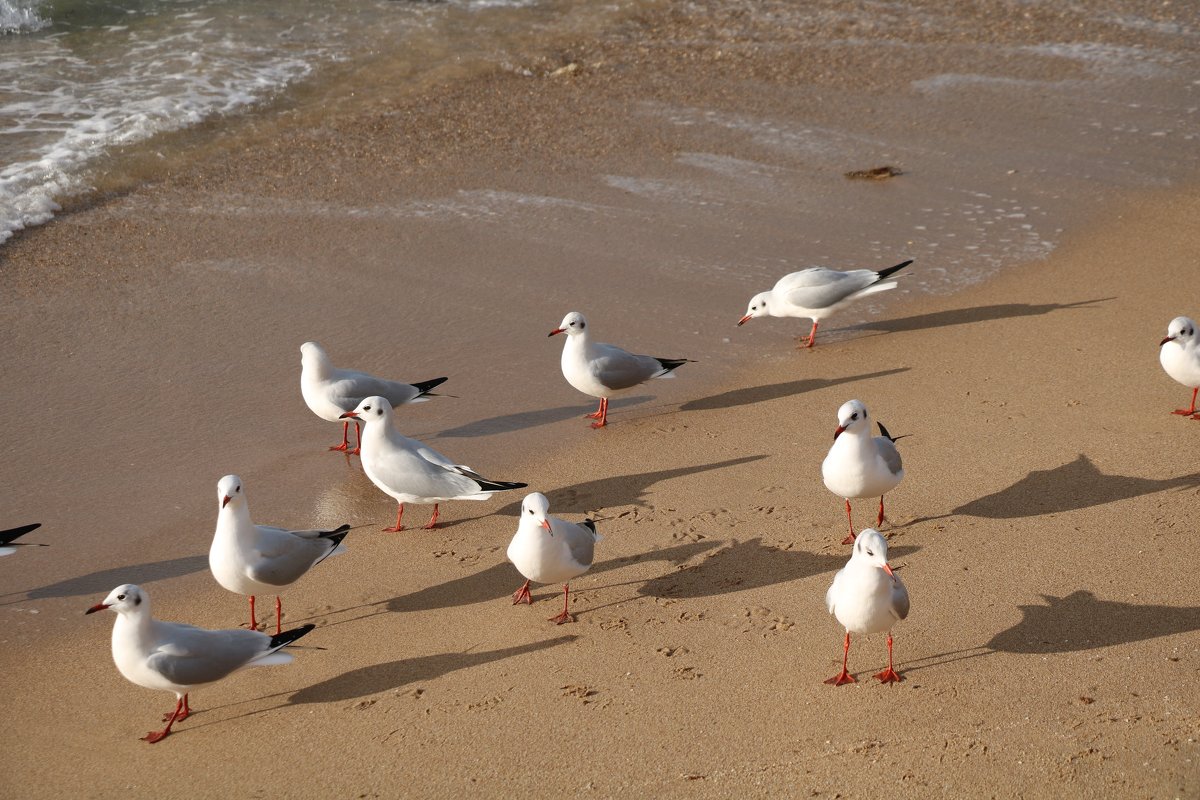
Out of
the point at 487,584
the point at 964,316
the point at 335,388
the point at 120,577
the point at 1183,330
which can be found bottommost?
the point at 487,584

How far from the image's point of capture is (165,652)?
4988mm

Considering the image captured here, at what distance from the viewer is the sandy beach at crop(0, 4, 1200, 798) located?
491 centimetres

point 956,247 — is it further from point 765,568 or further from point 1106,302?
point 765,568

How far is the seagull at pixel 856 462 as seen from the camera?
19.7 feet

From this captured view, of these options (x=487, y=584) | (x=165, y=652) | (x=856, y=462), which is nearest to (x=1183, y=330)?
(x=856, y=462)

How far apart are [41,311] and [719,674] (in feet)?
17.6

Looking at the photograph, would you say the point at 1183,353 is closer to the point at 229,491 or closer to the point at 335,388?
the point at 335,388

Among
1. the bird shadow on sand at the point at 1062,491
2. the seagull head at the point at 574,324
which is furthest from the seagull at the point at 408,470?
the bird shadow on sand at the point at 1062,491

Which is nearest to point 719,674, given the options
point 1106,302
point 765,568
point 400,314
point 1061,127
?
point 765,568

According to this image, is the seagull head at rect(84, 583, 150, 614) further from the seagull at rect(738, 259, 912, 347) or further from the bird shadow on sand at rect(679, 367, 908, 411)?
the seagull at rect(738, 259, 912, 347)

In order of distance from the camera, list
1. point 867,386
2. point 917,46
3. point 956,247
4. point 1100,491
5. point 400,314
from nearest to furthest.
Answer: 1. point 1100,491
2. point 867,386
3. point 400,314
4. point 956,247
5. point 917,46

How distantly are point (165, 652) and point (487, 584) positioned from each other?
5.15 ft

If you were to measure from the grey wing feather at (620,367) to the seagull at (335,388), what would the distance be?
1.09 metres

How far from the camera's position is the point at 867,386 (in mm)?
7844
